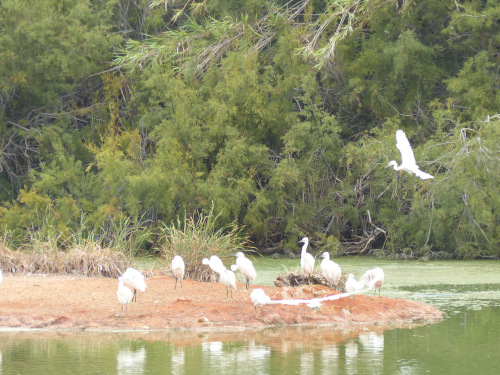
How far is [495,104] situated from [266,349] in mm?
13272

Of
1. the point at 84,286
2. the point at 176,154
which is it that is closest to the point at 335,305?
the point at 84,286

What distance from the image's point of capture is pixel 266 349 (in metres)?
9.12

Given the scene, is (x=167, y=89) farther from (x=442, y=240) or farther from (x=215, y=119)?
(x=442, y=240)

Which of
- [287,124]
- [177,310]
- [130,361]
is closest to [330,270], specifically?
[177,310]

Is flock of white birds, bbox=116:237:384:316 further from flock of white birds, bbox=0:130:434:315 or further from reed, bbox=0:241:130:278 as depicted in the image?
reed, bbox=0:241:130:278

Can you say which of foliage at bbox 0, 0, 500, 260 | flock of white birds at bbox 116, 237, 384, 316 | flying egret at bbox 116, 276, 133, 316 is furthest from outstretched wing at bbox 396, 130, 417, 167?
foliage at bbox 0, 0, 500, 260

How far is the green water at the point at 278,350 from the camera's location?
8.09 meters

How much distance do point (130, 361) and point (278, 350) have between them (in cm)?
162

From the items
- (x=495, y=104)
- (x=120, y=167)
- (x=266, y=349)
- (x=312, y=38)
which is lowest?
(x=266, y=349)

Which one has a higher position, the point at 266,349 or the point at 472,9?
the point at 472,9

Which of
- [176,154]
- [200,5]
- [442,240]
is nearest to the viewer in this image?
[442,240]

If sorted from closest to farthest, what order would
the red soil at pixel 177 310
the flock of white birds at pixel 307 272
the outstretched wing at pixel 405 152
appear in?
the red soil at pixel 177 310, the flock of white birds at pixel 307 272, the outstretched wing at pixel 405 152

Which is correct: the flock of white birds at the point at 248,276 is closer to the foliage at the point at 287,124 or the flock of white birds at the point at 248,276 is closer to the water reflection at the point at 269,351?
the water reflection at the point at 269,351

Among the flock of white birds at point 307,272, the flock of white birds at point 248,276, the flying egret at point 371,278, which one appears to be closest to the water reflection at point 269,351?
the flock of white birds at point 248,276
